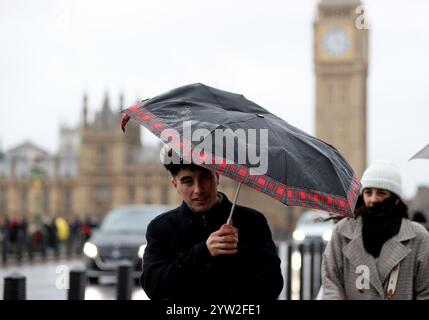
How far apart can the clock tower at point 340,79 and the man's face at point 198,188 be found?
98.5 meters

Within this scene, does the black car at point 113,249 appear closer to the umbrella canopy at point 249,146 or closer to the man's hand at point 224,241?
the umbrella canopy at point 249,146

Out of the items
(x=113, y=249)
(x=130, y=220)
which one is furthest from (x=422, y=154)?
(x=130, y=220)

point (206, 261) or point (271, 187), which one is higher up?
point (271, 187)

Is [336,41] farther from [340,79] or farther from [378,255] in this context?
[378,255]

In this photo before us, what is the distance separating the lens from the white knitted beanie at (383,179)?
15.3 feet

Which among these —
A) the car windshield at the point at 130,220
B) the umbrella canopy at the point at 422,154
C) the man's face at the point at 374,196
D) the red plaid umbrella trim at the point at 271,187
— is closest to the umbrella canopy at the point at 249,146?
the red plaid umbrella trim at the point at 271,187

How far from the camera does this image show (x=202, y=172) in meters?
3.45

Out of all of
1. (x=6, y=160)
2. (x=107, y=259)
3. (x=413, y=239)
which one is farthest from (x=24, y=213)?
(x=413, y=239)

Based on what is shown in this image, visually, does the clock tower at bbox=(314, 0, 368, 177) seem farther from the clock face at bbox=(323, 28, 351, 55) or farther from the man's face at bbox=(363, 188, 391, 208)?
the man's face at bbox=(363, 188, 391, 208)

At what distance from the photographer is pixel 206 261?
3.27 m

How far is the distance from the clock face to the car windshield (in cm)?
8592

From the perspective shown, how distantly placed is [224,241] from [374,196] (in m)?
1.61

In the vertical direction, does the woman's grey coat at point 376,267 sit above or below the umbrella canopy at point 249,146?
below
